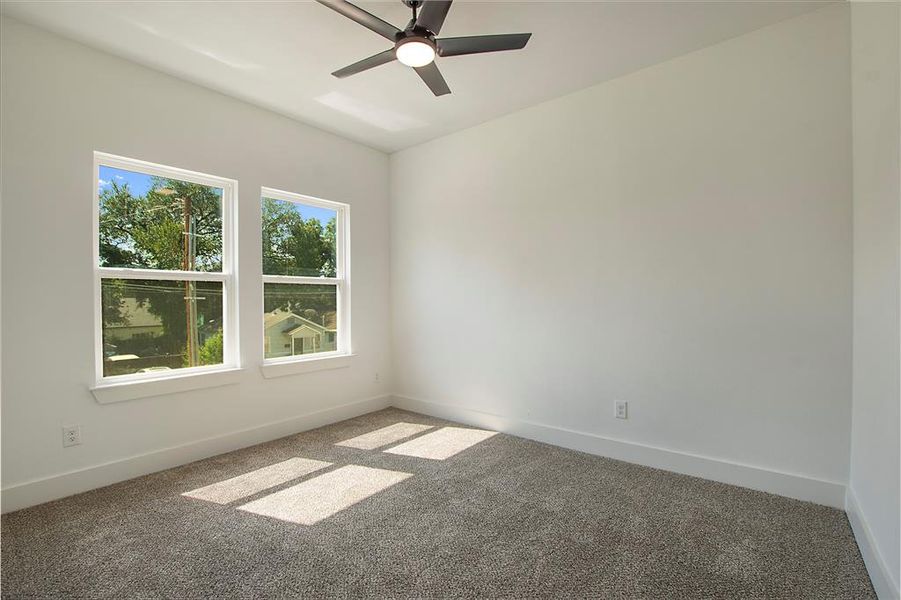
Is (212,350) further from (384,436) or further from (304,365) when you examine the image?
(384,436)

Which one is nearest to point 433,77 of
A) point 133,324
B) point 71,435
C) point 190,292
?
point 190,292

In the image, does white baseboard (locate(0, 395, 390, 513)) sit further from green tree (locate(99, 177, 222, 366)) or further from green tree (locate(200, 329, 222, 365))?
green tree (locate(99, 177, 222, 366))

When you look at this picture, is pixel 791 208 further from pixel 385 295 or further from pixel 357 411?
pixel 357 411

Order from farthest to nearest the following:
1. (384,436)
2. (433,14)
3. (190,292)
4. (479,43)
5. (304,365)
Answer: (304,365)
(384,436)
(190,292)
(479,43)
(433,14)

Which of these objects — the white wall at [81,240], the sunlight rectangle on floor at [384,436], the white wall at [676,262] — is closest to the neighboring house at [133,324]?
the white wall at [81,240]

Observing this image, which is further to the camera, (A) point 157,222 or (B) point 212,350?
(B) point 212,350

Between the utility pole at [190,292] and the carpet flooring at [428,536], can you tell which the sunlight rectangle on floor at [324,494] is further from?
the utility pole at [190,292]

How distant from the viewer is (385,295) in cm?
462

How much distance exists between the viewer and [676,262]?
2.85 m

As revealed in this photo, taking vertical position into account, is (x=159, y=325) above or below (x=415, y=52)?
below

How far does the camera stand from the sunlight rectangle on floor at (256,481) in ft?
8.37

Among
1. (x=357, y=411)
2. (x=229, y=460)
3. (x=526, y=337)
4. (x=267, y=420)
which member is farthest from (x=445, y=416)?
(x=229, y=460)

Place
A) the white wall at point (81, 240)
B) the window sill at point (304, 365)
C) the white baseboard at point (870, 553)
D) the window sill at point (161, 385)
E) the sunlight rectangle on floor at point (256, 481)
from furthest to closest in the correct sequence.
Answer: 1. the window sill at point (304, 365)
2. the window sill at point (161, 385)
3. the sunlight rectangle on floor at point (256, 481)
4. the white wall at point (81, 240)
5. the white baseboard at point (870, 553)

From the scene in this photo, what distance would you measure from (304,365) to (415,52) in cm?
271
